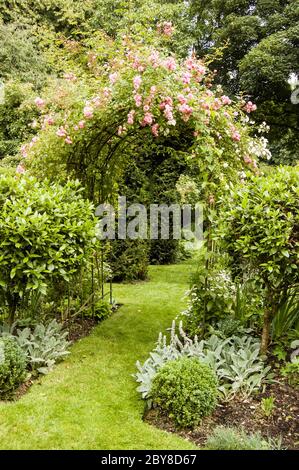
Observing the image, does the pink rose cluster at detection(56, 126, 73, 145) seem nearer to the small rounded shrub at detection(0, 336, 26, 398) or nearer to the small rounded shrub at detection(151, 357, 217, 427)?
the small rounded shrub at detection(0, 336, 26, 398)

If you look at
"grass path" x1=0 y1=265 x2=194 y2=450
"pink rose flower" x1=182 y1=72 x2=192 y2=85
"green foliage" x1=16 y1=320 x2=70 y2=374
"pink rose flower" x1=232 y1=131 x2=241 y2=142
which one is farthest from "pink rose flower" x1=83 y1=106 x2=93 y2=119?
"grass path" x1=0 y1=265 x2=194 y2=450

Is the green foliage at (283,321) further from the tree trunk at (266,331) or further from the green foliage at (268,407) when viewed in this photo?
the green foliage at (268,407)

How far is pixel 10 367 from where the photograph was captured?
352 centimetres

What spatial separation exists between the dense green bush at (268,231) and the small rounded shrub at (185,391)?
2.96 feet

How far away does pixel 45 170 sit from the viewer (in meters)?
5.09

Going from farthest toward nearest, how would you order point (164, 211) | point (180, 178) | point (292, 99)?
point (292, 99)
point (180, 178)
point (164, 211)

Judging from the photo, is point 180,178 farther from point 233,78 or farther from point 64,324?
point 64,324

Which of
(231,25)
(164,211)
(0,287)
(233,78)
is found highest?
(231,25)

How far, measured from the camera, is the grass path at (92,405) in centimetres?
289

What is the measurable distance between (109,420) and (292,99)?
11112mm

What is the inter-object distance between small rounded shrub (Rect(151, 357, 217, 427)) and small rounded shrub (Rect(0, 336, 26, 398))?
3.83ft

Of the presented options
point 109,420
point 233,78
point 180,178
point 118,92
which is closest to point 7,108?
point 180,178

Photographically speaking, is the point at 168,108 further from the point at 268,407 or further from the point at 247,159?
the point at 268,407

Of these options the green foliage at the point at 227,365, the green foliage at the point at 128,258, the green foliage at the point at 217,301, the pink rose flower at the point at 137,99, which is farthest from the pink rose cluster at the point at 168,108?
the green foliage at the point at 128,258
